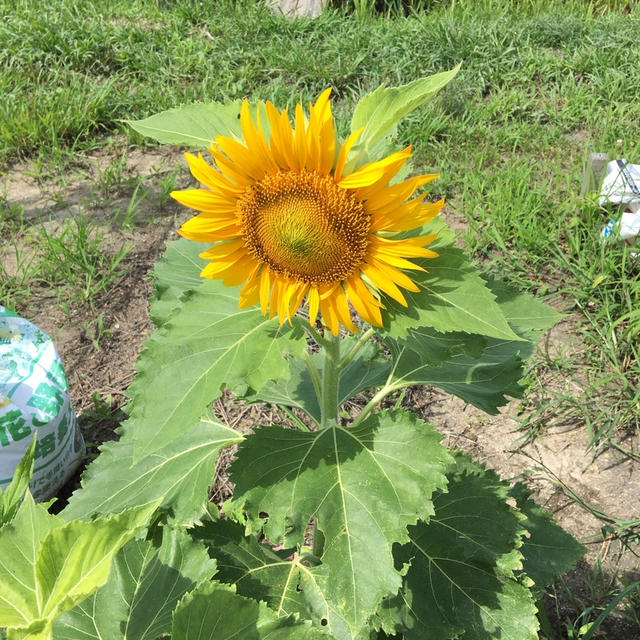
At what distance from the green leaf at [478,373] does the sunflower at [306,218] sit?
1.68ft

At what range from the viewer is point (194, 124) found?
1.50m

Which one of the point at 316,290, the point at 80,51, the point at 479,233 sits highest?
the point at 316,290

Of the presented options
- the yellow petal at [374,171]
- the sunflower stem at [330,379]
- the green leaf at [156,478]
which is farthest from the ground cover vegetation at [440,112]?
the yellow petal at [374,171]

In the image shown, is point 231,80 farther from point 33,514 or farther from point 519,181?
point 33,514

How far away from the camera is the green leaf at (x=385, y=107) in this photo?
4.27ft

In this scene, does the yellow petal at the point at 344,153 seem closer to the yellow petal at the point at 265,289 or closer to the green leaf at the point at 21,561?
the yellow petal at the point at 265,289

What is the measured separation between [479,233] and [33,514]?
10.1 ft

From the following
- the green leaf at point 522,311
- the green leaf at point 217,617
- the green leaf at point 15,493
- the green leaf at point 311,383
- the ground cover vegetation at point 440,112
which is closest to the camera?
the green leaf at point 15,493

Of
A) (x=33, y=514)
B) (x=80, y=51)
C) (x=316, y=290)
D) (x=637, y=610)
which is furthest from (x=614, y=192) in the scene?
(x=80, y=51)

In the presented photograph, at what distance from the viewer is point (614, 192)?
3539 millimetres

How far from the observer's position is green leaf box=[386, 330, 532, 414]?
1891 millimetres

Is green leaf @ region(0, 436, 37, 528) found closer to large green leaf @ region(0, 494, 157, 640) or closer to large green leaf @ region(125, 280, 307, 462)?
large green leaf @ region(0, 494, 157, 640)

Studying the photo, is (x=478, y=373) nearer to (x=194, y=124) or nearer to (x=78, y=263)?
(x=194, y=124)

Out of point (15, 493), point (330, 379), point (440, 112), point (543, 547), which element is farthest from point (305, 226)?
point (440, 112)
